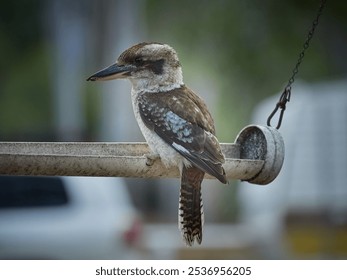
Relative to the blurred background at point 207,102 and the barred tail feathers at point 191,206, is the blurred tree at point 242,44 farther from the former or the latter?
the barred tail feathers at point 191,206

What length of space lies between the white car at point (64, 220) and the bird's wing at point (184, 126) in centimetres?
121

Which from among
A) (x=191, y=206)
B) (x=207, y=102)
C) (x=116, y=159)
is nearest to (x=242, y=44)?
(x=207, y=102)

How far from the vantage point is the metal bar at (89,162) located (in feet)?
5.96

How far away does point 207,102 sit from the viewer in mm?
5719

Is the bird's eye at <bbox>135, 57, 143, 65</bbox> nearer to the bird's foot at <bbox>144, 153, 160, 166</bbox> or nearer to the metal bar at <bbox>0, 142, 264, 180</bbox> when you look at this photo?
the metal bar at <bbox>0, 142, 264, 180</bbox>

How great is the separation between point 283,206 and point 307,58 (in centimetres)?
116

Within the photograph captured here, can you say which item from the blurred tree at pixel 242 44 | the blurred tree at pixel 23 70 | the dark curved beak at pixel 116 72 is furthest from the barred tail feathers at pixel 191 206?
the blurred tree at pixel 23 70

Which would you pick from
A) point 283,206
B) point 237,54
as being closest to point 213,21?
point 237,54

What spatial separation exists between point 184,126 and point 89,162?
44cm

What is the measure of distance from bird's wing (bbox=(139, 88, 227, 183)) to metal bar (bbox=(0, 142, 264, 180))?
5 cm

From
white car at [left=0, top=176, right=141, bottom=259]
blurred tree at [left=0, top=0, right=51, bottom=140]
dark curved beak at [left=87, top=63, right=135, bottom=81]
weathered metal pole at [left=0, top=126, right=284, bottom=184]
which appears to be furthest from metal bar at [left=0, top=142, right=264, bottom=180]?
blurred tree at [left=0, top=0, right=51, bottom=140]

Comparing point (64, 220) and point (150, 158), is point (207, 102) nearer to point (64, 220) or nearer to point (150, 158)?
point (64, 220)

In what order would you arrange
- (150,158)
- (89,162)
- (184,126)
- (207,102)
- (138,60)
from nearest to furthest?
(89,162) → (150,158) → (184,126) → (138,60) → (207,102)

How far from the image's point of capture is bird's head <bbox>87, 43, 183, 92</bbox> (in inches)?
93.7
